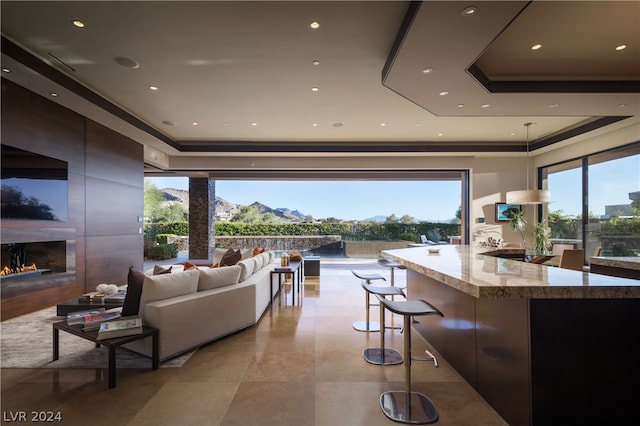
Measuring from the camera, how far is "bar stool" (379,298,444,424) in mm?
2027

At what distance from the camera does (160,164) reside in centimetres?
794

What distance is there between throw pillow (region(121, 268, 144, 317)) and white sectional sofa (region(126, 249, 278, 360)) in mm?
64

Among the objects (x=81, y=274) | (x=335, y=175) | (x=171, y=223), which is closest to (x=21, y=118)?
(x=81, y=274)

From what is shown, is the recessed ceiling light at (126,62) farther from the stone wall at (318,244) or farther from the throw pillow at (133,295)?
the stone wall at (318,244)

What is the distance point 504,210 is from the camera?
7836 mm

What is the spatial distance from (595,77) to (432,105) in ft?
6.68

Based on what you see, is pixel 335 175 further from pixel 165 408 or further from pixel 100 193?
pixel 165 408

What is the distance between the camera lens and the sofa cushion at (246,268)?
3.88 metres

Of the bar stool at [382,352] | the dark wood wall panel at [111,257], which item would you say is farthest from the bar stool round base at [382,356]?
the dark wood wall panel at [111,257]

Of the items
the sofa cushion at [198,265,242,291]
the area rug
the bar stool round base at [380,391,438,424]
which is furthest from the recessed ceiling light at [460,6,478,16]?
the area rug

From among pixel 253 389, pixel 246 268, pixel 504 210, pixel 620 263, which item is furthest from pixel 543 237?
pixel 253 389

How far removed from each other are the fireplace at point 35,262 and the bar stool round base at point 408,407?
16.0 feet

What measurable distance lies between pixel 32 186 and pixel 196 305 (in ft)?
10.6

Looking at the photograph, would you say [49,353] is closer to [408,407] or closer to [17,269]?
[17,269]
